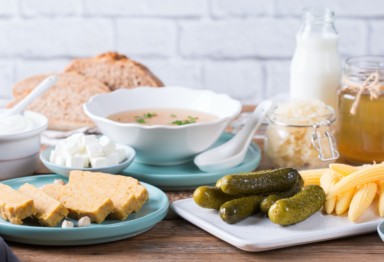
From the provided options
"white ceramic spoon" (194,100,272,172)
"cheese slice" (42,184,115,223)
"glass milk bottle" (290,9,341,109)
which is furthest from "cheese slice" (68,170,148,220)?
"glass milk bottle" (290,9,341,109)

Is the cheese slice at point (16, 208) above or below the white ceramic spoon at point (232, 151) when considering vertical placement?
above

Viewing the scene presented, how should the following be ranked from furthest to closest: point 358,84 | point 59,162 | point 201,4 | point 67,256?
point 201,4, point 358,84, point 59,162, point 67,256

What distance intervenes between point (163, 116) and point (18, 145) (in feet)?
1.46

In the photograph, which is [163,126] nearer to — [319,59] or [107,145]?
[107,145]

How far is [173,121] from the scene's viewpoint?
219 cm

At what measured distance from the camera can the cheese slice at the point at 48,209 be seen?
1.59m

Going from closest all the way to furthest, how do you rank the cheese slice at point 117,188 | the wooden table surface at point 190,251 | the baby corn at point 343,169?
the wooden table surface at point 190,251 < the cheese slice at point 117,188 < the baby corn at point 343,169

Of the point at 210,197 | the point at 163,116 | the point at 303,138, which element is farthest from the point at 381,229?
the point at 163,116

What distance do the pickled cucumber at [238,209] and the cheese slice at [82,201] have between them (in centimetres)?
25

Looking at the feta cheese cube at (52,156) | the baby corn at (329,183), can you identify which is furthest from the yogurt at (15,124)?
the baby corn at (329,183)

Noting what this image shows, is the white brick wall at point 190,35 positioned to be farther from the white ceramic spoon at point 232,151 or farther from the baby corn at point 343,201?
the baby corn at point 343,201

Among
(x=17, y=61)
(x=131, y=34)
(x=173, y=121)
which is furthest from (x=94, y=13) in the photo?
(x=173, y=121)

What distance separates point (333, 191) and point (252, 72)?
2.05 m

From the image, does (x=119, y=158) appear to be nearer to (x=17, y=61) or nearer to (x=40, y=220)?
(x=40, y=220)
